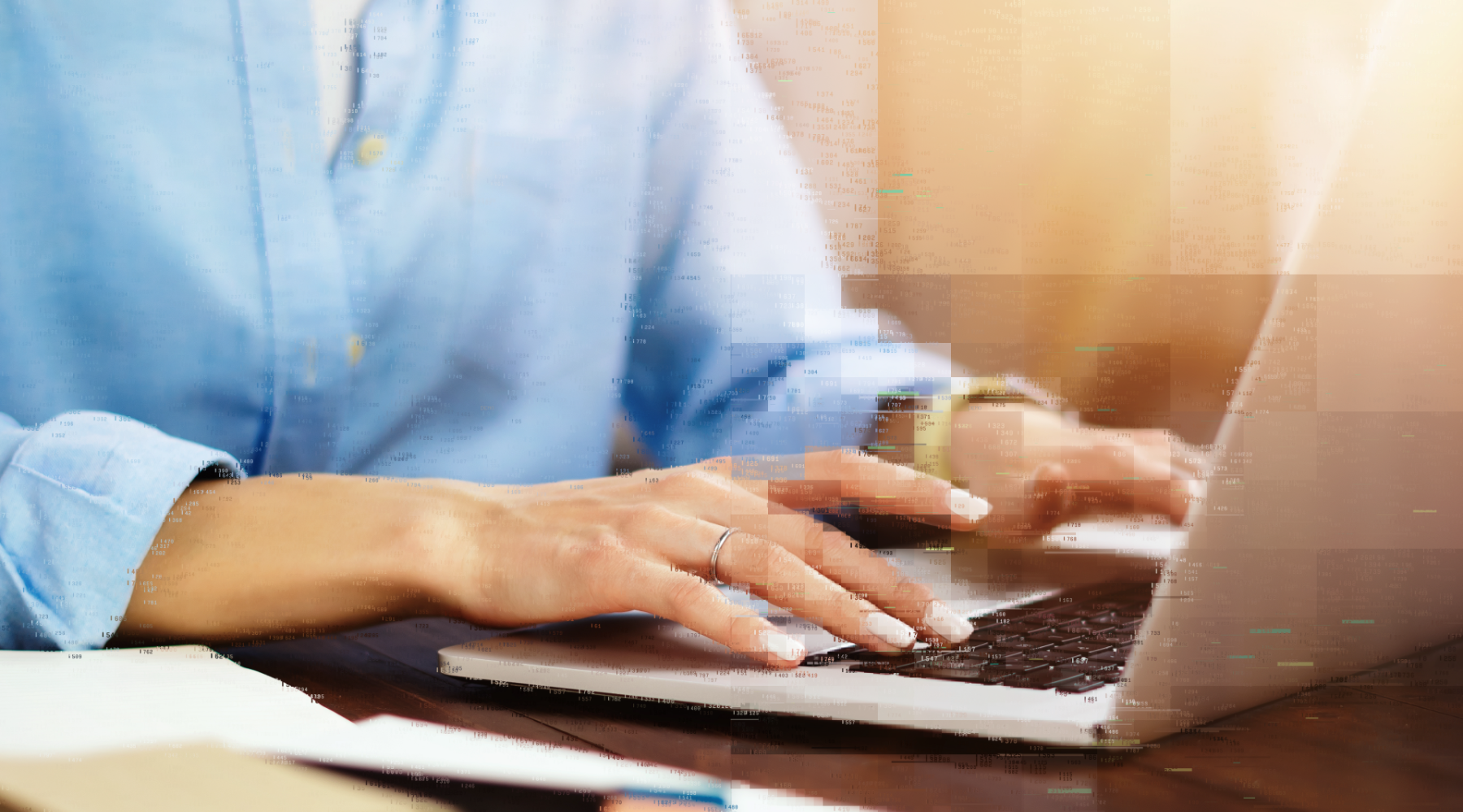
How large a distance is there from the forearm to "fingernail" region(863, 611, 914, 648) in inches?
5.2

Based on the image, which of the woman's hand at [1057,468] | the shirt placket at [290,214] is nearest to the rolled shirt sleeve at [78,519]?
the shirt placket at [290,214]

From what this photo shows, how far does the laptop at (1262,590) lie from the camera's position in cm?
13

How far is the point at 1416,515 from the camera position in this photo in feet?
0.52

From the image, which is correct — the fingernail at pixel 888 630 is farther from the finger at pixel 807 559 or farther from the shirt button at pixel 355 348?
the shirt button at pixel 355 348

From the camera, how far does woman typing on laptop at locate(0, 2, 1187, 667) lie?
0.78 ft

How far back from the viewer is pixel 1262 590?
14cm

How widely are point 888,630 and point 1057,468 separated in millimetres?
51

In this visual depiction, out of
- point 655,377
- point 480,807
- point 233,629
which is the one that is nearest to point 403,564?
point 233,629

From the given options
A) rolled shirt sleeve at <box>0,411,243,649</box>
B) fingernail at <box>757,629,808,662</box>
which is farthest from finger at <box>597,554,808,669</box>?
rolled shirt sleeve at <box>0,411,243,649</box>

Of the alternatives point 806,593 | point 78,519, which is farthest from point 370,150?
point 806,593

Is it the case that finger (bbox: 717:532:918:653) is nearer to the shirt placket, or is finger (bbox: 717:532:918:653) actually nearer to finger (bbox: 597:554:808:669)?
finger (bbox: 597:554:808:669)

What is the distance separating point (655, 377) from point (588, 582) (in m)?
0.29

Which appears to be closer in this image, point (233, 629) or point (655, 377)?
point (233, 629)

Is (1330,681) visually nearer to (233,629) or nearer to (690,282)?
(233,629)
